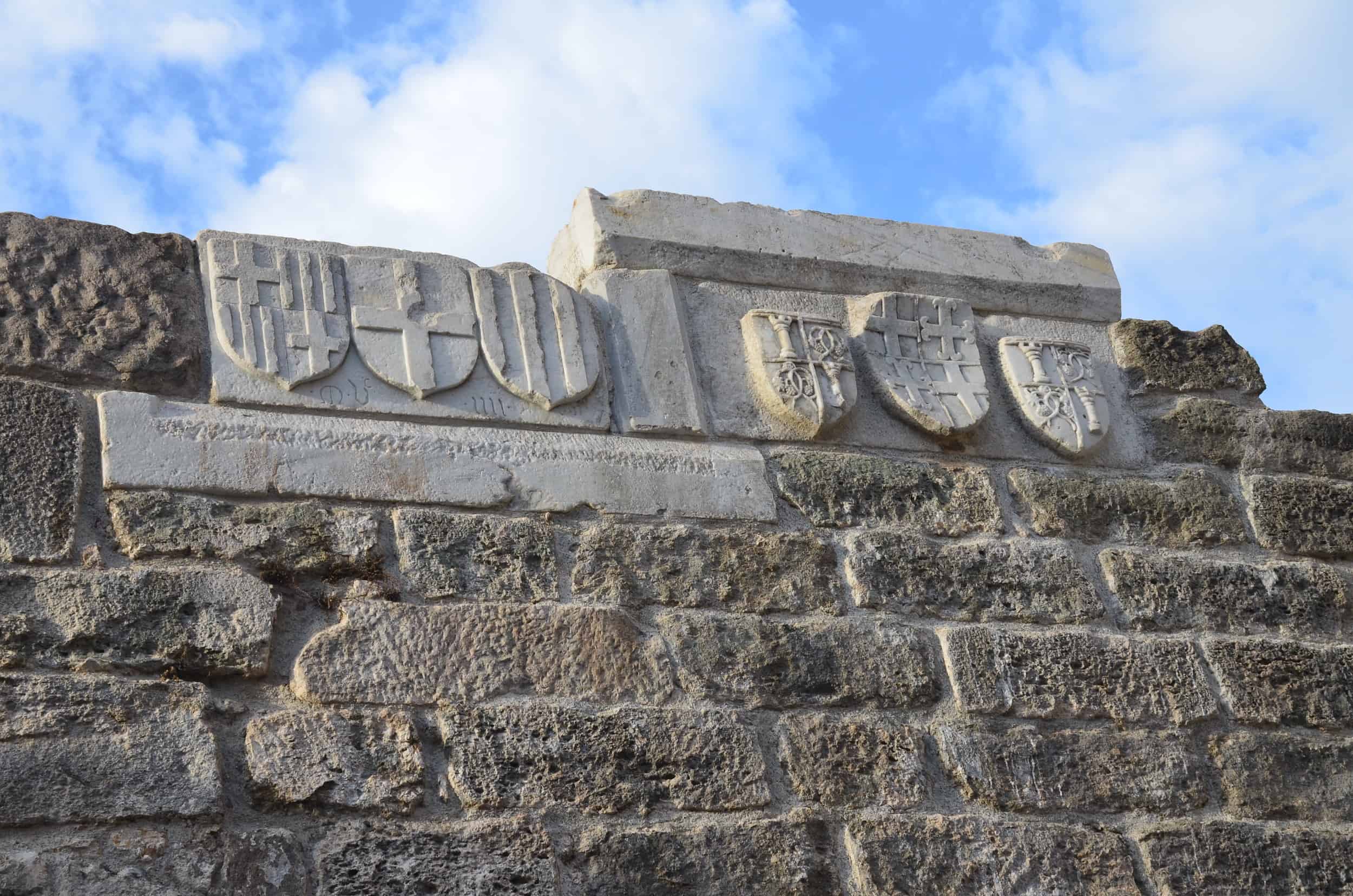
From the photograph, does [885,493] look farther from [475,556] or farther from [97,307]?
[97,307]

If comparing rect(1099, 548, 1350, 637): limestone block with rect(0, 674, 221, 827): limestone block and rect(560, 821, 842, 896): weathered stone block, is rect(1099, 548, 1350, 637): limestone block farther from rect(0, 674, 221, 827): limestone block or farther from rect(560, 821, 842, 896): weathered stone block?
rect(0, 674, 221, 827): limestone block

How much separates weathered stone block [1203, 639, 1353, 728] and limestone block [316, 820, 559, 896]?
1534 millimetres

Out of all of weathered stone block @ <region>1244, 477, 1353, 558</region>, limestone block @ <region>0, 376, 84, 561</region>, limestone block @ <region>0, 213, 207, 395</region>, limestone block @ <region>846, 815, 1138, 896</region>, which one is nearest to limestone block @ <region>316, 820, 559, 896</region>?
limestone block @ <region>846, 815, 1138, 896</region>

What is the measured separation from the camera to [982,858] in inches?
114

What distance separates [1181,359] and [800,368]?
3.58ft

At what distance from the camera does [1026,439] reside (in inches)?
142

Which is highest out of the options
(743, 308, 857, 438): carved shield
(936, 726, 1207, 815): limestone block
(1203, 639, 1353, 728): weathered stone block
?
(743, 308, 857, 438): carved shield

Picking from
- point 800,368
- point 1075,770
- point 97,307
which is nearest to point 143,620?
point 97,307

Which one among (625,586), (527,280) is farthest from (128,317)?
(625,586)

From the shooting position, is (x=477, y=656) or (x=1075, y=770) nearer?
(x=477, y=656)

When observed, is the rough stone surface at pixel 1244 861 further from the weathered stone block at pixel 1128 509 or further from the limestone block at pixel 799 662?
the weathered stone block at pixel 1128 509

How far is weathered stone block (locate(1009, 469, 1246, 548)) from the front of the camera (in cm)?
348

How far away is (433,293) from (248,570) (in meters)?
0.77

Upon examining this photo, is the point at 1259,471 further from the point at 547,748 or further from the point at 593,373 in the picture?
the point at 547,748
